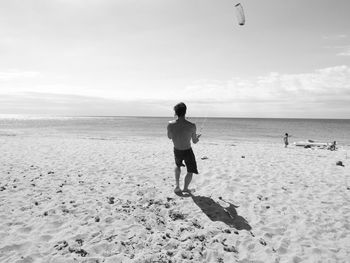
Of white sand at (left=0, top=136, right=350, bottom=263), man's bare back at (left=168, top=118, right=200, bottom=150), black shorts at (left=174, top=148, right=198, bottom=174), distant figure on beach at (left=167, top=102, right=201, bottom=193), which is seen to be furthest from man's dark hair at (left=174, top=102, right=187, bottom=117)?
white sand at (left=0, top=136, right=350, bottom=263)

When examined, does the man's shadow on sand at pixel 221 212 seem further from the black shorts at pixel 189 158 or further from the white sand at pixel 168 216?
the black shorts at pixel 189 158

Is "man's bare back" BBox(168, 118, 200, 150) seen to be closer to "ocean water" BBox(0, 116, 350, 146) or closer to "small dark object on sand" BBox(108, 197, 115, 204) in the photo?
"small dark object on sand" BBox(108, 197, 115, 204)

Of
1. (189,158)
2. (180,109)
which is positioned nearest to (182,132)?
(180,109)

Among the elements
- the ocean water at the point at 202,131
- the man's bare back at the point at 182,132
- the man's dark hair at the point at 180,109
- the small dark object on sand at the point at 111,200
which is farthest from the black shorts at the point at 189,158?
the ocean water at the point at 202,131

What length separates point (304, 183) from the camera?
7.88m

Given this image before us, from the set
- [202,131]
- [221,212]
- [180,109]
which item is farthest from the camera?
[202,131]

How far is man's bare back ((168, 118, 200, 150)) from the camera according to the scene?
19.9 feet

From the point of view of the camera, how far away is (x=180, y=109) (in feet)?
19.5

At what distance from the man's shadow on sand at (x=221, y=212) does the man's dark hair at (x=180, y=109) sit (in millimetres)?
2154

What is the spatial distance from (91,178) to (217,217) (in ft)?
14.8

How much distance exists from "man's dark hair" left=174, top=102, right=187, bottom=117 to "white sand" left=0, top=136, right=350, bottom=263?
2.12m

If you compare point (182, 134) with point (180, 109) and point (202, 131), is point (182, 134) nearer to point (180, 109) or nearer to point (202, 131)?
point (180, 109)

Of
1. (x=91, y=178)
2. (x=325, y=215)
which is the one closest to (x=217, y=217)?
(x=325, y=215)

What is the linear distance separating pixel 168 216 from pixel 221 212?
1188mm
